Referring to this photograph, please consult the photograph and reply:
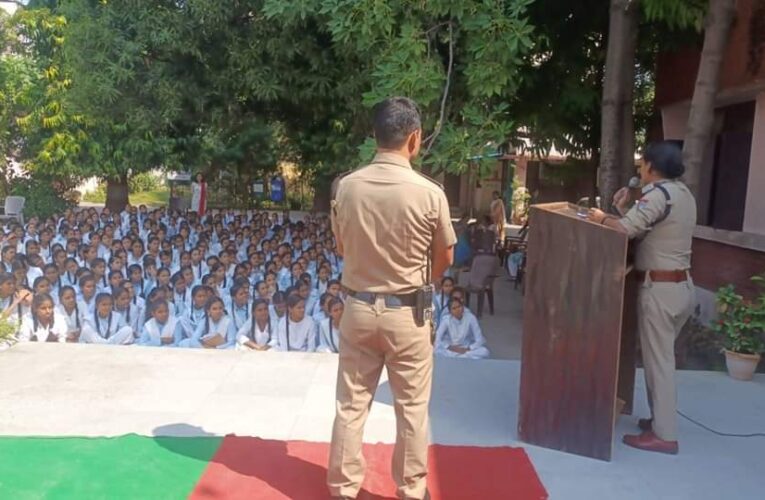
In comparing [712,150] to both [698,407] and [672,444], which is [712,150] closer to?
[698,407]

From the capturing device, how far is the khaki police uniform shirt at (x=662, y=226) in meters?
3.41

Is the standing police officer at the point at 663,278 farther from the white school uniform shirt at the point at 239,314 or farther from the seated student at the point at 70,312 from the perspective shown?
the seated student at the point at 70,312

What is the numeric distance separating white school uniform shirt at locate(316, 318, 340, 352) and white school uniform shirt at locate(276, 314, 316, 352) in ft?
0.26

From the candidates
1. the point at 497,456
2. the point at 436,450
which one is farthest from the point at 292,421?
the point at 497,456

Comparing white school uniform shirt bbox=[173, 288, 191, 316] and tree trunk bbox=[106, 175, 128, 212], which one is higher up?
tree trunk bbox=[106, 175, 128, 212]

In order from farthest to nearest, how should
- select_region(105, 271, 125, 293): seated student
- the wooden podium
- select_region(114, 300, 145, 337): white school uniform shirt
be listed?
select_region(105, 271, 125, 293): seated student → select_region(114, 300, 145, 337): white school uniform shirt → the wooden podium

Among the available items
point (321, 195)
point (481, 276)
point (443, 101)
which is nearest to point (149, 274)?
point (481, 276)

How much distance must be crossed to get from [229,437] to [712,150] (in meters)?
6.68

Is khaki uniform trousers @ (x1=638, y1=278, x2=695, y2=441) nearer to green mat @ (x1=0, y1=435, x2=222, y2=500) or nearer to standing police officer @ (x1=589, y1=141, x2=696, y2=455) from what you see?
standing police officer @ (x1=589, y1=141, x2=696, y2=455)

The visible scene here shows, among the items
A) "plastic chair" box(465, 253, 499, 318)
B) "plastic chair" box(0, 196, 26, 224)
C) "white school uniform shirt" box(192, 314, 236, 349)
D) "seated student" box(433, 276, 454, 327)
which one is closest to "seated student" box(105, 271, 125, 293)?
"white school uniform shirt" box(192, 314, 236, 349)

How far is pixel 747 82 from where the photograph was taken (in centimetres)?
699

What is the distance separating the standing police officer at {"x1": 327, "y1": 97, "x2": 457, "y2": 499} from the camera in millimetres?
2709

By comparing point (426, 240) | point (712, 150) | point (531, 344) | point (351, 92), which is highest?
point (351, 92)

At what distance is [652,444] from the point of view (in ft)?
11.8
